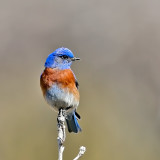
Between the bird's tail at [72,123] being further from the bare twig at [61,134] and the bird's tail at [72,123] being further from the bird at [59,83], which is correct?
the bare twig at [61,134]

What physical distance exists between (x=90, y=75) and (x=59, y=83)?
442 centimetres

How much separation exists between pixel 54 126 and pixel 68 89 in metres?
2.14

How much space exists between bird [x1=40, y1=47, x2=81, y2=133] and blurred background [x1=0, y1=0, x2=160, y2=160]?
1744mm

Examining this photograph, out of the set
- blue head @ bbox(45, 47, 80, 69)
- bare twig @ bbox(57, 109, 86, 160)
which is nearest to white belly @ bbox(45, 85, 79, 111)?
bare twig @ bbox(57, 109, 86, 160)

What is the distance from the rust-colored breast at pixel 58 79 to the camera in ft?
24.0

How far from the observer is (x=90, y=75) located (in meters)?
11.7

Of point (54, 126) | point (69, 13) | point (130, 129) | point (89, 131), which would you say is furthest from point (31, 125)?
point (69, 13)

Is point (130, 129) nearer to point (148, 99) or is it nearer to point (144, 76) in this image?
point (148, 99)

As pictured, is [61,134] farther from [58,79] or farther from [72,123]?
[72,123]

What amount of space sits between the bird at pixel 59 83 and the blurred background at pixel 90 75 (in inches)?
68.7

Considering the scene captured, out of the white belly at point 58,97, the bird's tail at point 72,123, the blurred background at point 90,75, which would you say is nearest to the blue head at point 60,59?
the white belly at point 58,97

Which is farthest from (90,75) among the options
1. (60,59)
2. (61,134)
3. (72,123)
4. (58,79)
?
(61,134)

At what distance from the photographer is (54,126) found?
30.9ft

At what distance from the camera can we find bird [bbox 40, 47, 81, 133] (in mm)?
7305
